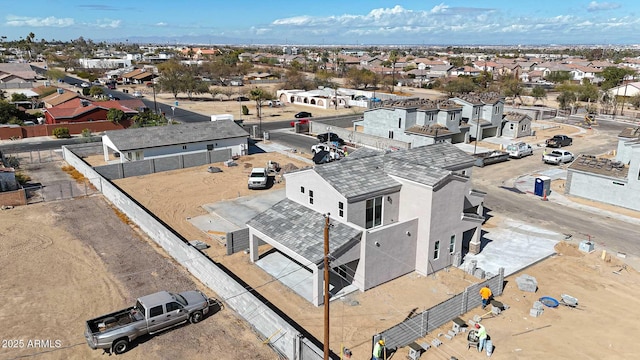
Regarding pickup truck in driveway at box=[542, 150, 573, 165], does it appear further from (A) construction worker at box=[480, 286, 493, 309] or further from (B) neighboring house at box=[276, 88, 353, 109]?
(B) neighboring house at box=[276, 88, 353, 109]

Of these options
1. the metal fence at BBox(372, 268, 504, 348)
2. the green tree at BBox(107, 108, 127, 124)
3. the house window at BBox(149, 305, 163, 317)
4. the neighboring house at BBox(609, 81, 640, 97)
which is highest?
the neighboring house at BBox(609, 81, 640, 97)

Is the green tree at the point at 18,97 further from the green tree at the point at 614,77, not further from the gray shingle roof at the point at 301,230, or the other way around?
the green tree at the point at 614,77

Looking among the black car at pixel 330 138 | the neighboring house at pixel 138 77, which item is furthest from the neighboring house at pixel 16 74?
the black car at pixel 330 138

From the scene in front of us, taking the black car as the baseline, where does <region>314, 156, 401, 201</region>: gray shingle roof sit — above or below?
above

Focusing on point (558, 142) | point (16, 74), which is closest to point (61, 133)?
point (558, 142)

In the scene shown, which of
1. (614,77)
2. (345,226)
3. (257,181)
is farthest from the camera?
(614,77)

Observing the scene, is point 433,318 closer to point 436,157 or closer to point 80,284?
point 436,157

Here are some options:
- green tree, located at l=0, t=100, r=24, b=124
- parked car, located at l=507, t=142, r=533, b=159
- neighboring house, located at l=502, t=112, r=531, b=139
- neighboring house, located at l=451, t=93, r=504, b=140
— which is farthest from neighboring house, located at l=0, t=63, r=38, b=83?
parked car, located at l=507, t=142, r=533, b=159
